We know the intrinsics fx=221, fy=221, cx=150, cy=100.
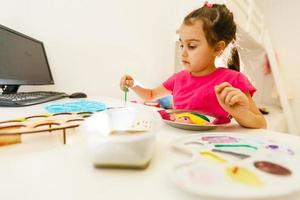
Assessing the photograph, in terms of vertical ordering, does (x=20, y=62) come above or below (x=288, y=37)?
below

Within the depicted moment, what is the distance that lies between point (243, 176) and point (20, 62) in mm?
924

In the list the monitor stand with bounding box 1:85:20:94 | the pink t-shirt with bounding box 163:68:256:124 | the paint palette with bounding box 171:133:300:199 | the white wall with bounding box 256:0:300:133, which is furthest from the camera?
the white wall with bounding box 256:0:300:133

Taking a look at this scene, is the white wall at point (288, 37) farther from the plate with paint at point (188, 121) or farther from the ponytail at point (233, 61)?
the plate with paint at point (188, 121)

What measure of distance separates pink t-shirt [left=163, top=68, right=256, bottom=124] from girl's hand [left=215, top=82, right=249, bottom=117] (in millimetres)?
208

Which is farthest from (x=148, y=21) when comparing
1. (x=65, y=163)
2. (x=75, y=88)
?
(x=65, y=163)

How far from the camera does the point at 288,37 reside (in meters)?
2.38

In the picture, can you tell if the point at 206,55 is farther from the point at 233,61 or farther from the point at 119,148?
the point at 119,148

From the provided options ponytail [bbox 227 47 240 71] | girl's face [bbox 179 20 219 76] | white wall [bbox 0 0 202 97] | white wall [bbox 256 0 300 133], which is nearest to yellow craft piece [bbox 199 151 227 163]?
girl's face [bbox 179 20 219 76]

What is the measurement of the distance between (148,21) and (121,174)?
1.36m

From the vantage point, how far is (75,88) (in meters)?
1.15

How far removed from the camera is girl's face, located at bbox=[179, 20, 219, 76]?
75cm

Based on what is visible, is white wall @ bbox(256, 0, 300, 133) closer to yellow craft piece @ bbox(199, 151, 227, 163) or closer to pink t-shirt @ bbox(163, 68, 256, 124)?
pink t-shirt @ bbox(163, 68, 256, 124)

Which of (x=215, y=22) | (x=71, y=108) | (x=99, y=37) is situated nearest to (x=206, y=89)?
(x=215, y=22)

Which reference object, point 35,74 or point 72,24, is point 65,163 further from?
point 72,24
